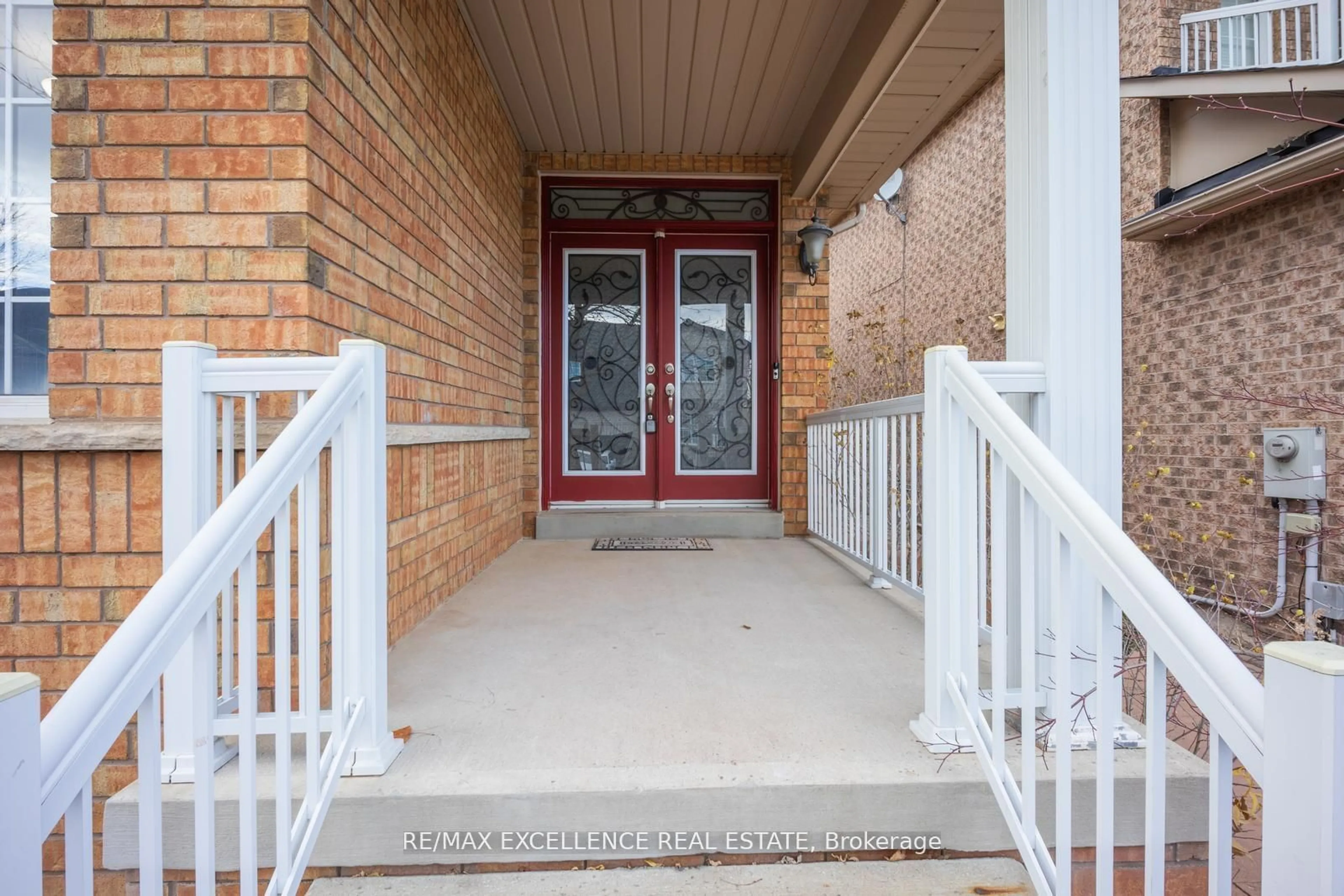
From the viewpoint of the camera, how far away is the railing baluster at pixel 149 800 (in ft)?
2.44

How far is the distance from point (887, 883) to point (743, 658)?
85 centimetres

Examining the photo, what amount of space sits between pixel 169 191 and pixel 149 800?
153 centimetres

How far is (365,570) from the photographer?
140cm

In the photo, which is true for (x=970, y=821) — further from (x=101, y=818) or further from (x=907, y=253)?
(x=907, y=253)

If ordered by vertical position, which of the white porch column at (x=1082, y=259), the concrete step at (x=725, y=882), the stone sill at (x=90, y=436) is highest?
the white porch column at (x=1082, y=259)

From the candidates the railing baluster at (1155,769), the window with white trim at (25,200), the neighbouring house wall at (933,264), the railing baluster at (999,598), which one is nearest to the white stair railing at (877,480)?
the railing baluster at (999,598)

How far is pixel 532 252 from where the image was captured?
4543mm

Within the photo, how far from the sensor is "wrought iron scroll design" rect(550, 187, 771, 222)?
467 cm

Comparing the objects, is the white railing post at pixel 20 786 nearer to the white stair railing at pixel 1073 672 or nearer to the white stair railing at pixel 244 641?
the white stair railing at pixel 244 641

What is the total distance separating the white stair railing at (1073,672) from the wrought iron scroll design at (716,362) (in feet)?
9.50

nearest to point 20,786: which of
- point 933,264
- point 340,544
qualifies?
point 340,544

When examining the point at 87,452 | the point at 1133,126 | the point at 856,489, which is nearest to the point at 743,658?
Result: the point at 856,489

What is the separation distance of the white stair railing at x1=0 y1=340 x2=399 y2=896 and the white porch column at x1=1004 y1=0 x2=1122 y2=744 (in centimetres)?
148

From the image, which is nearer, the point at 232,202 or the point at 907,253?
the point at 232,202
